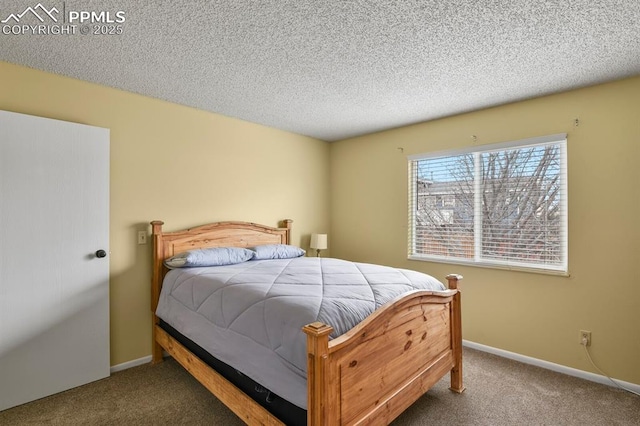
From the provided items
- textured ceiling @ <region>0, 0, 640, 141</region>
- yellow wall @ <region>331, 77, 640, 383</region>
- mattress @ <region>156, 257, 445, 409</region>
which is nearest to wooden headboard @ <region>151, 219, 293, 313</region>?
mattress @ <region>156, 257, 445, 409</region>

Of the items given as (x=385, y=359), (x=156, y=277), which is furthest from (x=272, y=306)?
(x=156, y=277)

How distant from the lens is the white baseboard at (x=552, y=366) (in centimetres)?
241

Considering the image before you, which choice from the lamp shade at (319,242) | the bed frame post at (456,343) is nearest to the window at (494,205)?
the bed frame post at (456,343)

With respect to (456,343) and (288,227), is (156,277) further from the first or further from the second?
(456,343)

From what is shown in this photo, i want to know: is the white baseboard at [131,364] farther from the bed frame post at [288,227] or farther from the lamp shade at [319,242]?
the lamp shade at [319,242]

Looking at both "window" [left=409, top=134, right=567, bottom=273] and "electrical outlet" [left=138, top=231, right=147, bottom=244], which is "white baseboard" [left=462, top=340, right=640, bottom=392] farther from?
"electrical outlet" [left=138, top=231, right=147, bottom=244]

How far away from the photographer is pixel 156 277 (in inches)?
111

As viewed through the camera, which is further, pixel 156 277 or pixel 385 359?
pixel 156 277

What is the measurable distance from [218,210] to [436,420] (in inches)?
104

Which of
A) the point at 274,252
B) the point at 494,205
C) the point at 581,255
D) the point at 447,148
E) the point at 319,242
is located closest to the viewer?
the point at 581,255

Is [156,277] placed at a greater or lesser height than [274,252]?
lesser

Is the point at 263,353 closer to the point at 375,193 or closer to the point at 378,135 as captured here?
the point at 375,193

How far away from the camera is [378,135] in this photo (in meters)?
4.04

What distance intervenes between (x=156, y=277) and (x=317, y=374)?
83.2 inches
